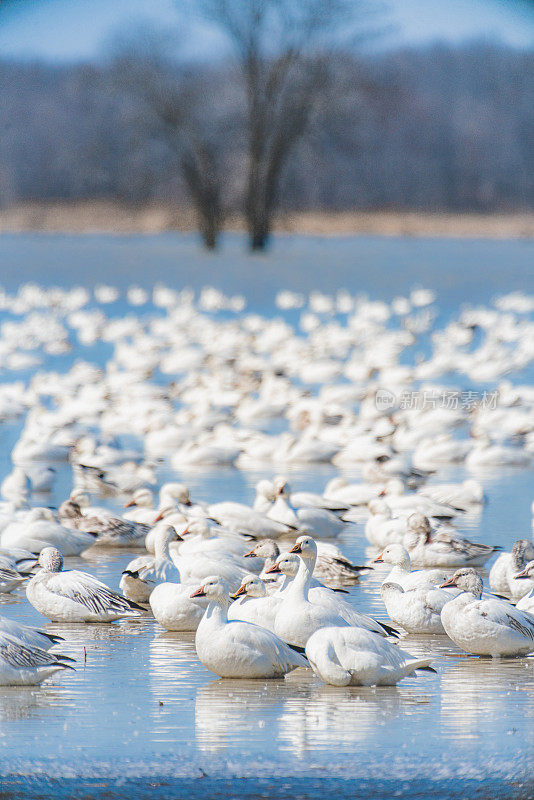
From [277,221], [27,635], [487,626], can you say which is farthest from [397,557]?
[277,221]

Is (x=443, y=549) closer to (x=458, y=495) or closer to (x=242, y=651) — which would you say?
(x=458, y=495)

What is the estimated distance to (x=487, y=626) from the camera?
5586 millimetres

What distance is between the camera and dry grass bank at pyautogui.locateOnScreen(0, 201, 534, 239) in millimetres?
8319

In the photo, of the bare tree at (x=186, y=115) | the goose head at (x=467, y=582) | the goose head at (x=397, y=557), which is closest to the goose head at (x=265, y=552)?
the goose head at (x=397, y=557)

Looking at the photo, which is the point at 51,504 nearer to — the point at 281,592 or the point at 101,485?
the point at 101,485

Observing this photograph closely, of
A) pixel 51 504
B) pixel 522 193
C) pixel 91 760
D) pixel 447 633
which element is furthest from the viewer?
pixel 522 193

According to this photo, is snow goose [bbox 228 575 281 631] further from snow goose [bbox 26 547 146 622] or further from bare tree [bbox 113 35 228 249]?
bare tree [bbox 113 35 228 249]

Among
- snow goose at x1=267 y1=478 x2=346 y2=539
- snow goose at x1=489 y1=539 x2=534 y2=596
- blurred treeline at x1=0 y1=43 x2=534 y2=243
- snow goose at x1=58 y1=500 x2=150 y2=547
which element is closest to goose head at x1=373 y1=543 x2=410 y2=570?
snow goose at x1=489 y1=539 x2=534 y2=596

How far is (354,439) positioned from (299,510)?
12.6 ft

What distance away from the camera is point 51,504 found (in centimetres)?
1027

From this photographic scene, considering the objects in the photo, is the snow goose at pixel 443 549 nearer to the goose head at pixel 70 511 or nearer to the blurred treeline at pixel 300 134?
the goose head at pixel 70 511

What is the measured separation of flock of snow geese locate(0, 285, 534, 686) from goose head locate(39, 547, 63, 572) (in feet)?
0.05

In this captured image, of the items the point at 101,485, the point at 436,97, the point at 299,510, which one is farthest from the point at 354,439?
the point at 436,97

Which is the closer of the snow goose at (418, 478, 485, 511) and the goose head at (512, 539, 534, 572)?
the goose head at (512, 539, 534, 572)
